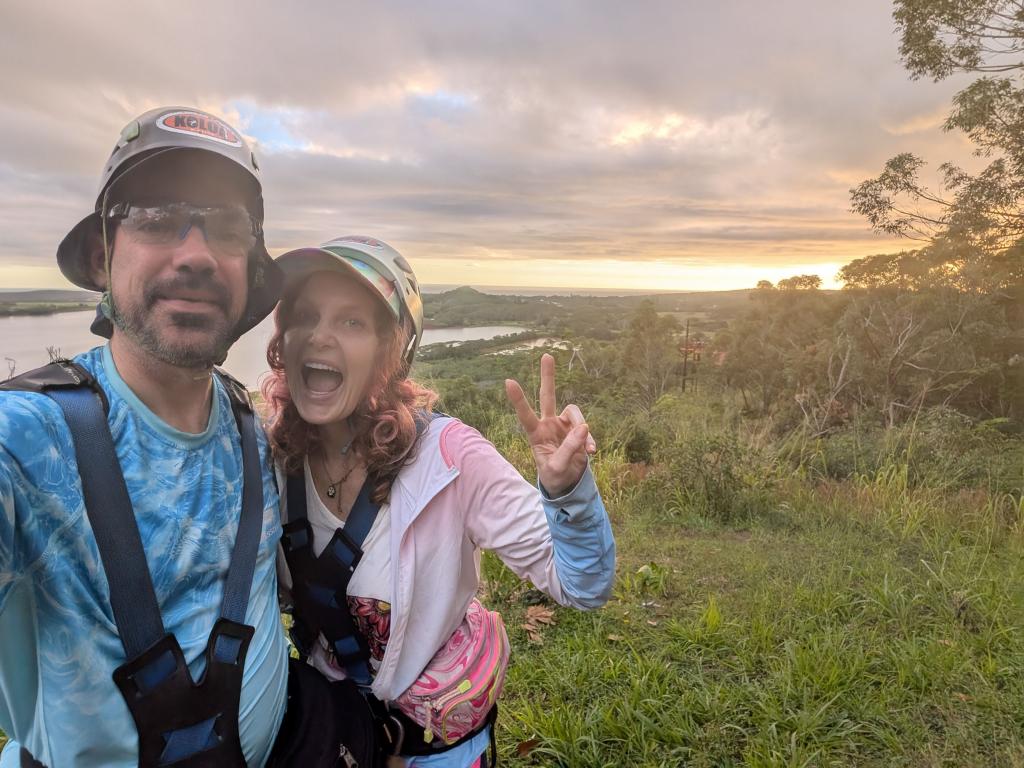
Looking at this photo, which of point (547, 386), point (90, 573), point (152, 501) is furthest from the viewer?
point (547, 386)

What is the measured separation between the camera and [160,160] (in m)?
1.35

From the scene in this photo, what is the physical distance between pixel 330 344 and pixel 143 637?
0.81m

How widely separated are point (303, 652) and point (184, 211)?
1259 mm

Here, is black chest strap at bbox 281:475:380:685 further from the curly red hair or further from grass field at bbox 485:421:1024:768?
grass field at bbox 485:421:1024:768

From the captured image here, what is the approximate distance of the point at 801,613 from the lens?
11.8 ft

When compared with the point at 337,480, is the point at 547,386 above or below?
above

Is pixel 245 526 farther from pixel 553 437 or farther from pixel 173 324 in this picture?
pixel 553 437

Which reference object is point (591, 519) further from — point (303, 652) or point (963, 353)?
point (963, 353)

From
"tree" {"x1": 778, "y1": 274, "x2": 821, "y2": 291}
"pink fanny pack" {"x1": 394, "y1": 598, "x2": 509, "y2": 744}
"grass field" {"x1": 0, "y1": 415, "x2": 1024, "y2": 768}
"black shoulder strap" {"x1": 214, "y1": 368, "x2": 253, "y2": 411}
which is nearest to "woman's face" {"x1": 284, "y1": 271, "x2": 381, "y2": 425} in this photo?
"black shoulder strap" {"x1": 214, "y1": 368, "x2": 253, "y2": 411}

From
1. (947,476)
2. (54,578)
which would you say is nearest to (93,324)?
(54,578)

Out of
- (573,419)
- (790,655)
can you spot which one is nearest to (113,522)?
(573,419)

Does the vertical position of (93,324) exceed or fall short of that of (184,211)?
it falls short

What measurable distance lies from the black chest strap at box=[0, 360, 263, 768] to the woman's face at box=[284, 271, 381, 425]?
1.77ft

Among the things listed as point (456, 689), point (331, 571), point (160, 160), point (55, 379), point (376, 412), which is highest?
point (160, 160)
